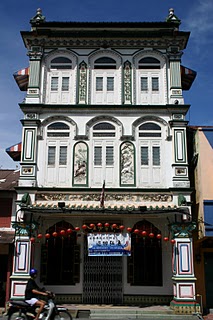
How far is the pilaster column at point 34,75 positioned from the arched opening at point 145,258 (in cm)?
739

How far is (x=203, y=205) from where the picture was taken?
1594 centimetres

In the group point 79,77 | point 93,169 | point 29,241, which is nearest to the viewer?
point 29,241

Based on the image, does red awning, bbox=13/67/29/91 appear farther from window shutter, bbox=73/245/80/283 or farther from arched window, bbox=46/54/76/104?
window shutter, bbox=73/245/80/283

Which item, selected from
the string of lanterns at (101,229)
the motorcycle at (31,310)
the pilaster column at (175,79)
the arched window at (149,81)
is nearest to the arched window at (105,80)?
the arched window at (149,81)

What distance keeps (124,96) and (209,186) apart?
221 inches

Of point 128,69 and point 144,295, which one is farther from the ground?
point 128,69

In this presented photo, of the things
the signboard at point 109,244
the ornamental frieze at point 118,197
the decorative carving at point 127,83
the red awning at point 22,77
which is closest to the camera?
the signboard at point 109,244

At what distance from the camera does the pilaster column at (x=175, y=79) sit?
17672mm

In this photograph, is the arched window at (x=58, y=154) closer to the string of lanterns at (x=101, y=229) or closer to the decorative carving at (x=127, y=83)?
the string of lanterns at (x=101, y=229)

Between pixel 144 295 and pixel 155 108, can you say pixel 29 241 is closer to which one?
pixel 144 295

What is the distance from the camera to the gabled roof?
18.2m

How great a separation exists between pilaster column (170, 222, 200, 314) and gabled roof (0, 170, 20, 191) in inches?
304

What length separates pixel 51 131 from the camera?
1755 centimetres

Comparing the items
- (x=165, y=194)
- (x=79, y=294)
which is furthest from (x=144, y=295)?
(x=165, y=194)
